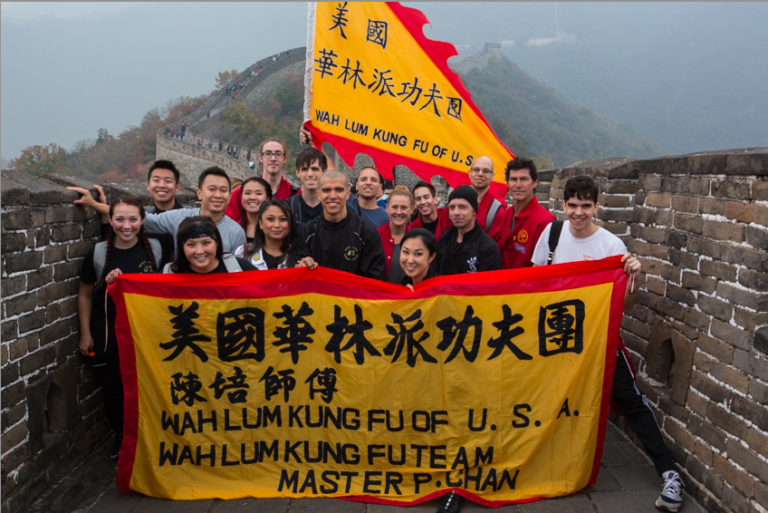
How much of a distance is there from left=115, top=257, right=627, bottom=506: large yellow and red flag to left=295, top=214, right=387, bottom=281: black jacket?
13.5 inches

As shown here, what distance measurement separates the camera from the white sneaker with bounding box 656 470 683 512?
11.5 ft

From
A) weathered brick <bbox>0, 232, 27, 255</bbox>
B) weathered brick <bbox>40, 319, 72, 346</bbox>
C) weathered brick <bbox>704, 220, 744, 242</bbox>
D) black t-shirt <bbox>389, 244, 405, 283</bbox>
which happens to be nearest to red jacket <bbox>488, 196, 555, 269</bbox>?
black t-shirt <bbox>389, 244, 405, 283</bbox>

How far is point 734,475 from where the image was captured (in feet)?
10.9

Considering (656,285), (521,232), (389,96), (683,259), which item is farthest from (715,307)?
(389,96)

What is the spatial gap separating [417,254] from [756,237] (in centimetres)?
183

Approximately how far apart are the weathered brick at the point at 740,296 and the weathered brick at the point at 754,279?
4 cm

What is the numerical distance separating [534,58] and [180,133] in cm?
11039

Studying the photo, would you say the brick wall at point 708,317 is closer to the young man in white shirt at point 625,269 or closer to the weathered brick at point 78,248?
the young man in white shirt at point 625,269

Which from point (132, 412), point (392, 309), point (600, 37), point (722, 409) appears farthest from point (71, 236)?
point (600, 37)

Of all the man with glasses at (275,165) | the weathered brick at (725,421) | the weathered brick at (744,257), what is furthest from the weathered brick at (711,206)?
the man with glasses at (275,165)

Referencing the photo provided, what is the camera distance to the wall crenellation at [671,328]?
3.29 metres

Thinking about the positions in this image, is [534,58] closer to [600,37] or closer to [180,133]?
[600,37]

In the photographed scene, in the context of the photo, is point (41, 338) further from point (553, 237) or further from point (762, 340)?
point (762, 340)

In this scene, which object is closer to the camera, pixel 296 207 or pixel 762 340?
pixel 762 340
